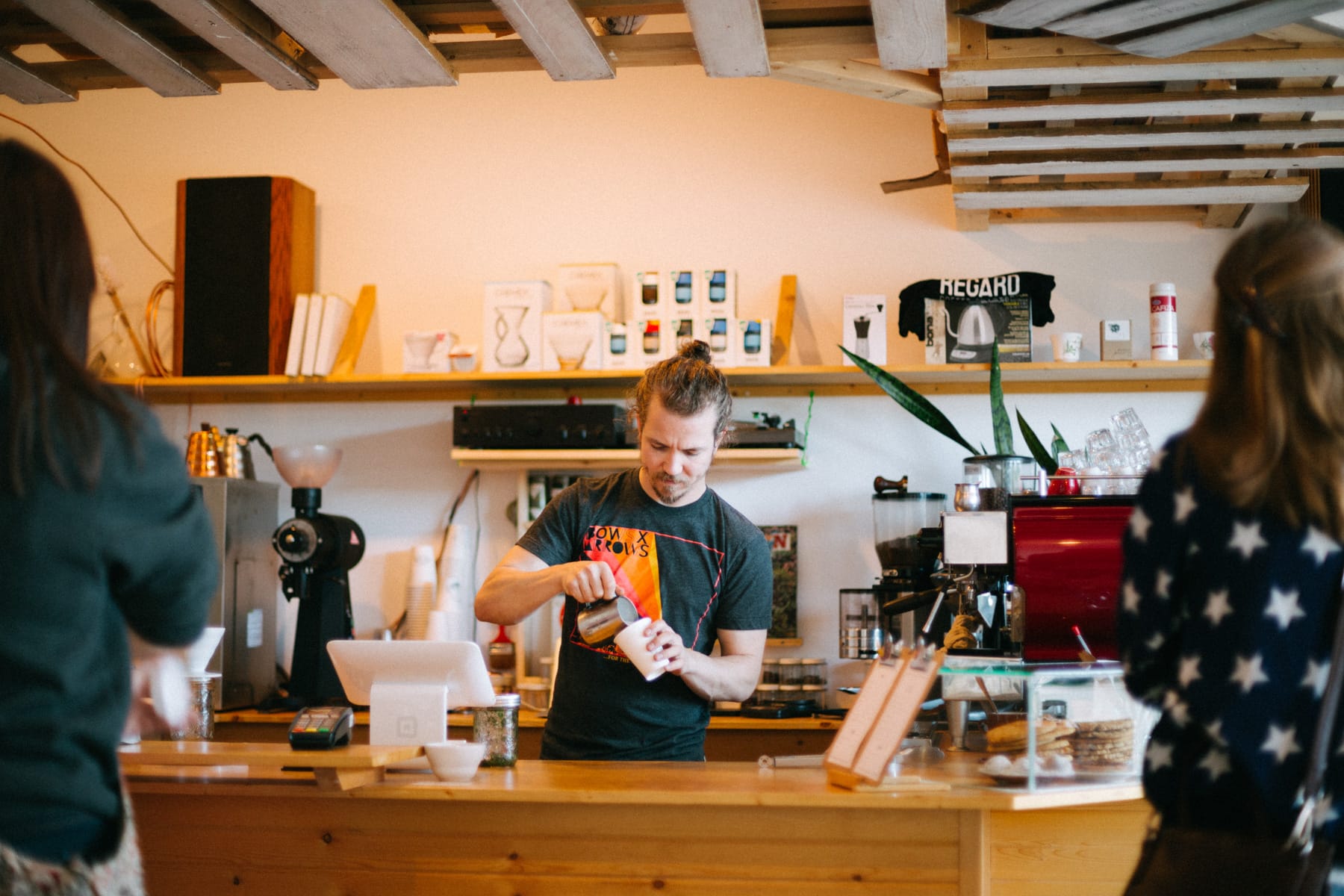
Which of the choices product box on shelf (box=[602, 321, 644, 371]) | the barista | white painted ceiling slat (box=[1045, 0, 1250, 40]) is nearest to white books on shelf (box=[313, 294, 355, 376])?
product box on shelf (box=[602, 321, 644, 371])

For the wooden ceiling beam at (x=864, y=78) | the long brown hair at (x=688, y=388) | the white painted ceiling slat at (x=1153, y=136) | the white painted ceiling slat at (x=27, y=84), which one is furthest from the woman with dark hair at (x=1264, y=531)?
the white painted ceiling slat at (x=27, y=84)

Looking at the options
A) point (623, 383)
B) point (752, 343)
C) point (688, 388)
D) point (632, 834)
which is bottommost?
point (632, 834)

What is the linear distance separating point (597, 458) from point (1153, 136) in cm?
193

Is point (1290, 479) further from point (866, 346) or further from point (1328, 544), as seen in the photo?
point (866, 346)

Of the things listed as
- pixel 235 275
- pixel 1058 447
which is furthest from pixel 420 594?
pixel 1058 447

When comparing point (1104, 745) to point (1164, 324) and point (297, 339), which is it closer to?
point (1164, 324)

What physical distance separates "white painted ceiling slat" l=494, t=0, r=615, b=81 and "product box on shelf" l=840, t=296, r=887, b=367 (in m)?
1.63

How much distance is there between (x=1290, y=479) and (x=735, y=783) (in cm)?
115

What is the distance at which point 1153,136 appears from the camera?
130 inches

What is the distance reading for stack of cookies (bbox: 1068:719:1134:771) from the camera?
2148 millimetres

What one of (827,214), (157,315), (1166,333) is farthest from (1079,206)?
(157,315)

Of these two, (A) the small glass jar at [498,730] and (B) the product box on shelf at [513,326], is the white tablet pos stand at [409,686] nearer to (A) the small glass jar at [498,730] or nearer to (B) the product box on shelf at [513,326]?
(A) the small glass jar at [498,730]

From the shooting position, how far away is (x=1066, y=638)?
9.73ft

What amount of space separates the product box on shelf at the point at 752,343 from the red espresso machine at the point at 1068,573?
123 cm
